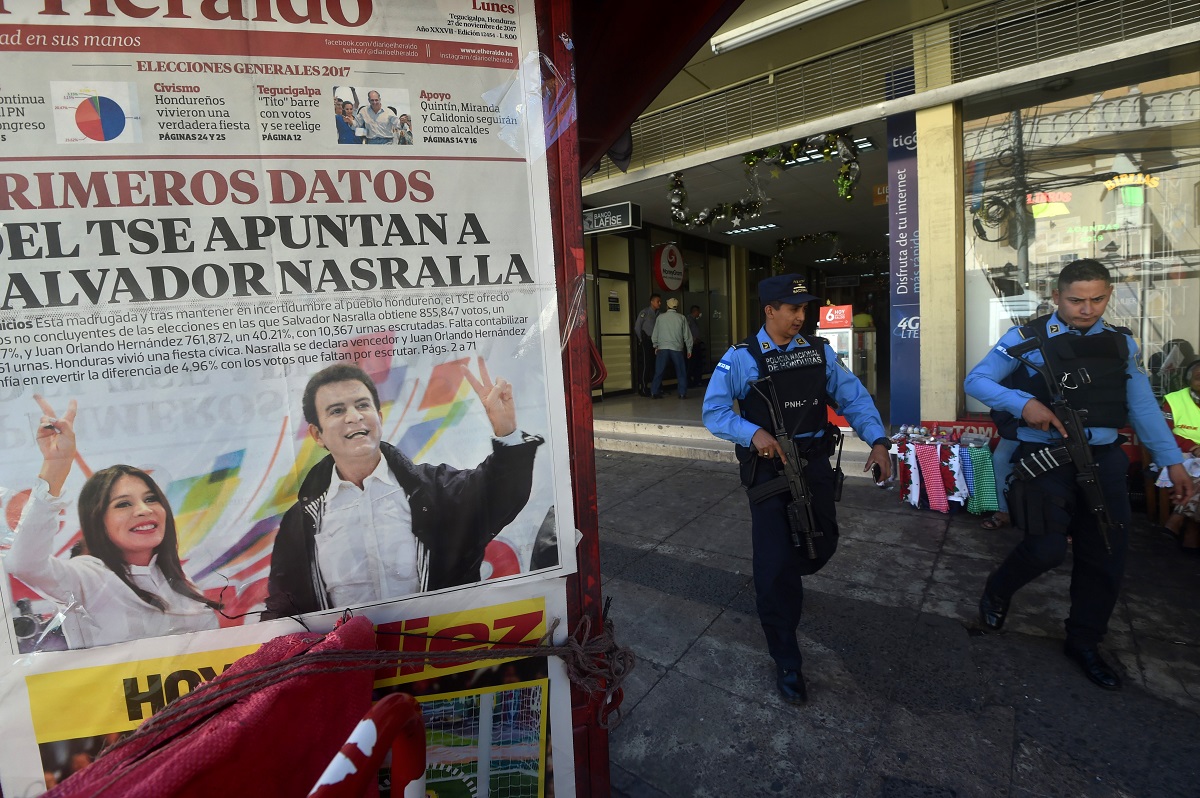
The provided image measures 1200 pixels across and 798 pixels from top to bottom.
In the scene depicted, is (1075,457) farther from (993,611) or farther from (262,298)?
(262,298)

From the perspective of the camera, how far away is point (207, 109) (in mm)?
1089

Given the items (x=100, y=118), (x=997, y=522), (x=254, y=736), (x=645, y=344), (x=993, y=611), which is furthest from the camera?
(x=645, y=344)

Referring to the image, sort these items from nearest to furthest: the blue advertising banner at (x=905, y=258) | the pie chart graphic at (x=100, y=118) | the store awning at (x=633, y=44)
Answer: the pie chart graphic at (x=100, y=118), the store awning at (x=633, y=44), the blue advertising banner at (x=905, y=258)

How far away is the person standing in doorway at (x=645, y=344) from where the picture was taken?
35.6 feet

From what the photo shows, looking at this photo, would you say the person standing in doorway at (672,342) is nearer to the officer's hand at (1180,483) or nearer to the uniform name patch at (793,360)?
the uniform name patch at (793,360)

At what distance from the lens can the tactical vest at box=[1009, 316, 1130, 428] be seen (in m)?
2.46

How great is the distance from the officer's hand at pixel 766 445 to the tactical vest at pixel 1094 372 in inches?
52.3

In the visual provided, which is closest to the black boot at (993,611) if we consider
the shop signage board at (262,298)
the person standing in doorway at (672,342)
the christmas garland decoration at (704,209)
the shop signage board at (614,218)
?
the shop signage board at (262,298)

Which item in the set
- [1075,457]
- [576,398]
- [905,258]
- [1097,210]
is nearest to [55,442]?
[576,398]

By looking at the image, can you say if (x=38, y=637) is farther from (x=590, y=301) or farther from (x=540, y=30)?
(x=590, y=301)

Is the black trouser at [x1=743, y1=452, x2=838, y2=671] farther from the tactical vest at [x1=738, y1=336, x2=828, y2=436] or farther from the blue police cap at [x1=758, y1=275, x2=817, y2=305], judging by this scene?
the blue police cap at [x1=758, y1=275, x2=817, y2=305]

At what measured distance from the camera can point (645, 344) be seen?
1137 centimetres

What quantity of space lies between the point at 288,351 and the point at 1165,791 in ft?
10.2

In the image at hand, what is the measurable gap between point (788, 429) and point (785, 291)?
2.12 feet
